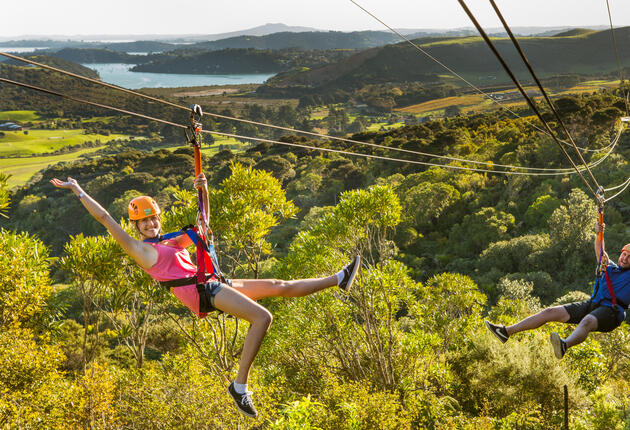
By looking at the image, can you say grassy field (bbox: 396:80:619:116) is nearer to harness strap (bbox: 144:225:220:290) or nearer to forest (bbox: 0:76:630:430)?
forest (bbox: 0:76:630:430)

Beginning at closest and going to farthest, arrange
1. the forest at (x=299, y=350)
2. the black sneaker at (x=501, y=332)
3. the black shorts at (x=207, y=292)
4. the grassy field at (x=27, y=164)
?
1. the black shorts at (x=207, y=292)
2. the black sneaker at (x=501, y=332)
3. the forest at (x=299, y=350)
4. the grassy field at (x=27, y=164)

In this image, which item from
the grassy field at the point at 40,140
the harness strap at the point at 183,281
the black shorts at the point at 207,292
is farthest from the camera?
the grassy field at the point at 40,140

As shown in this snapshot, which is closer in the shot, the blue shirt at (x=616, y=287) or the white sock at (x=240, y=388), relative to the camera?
the white sock at (x=240, y=388)

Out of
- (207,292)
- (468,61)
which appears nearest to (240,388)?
(207,292)

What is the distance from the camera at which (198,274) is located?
4395 mm

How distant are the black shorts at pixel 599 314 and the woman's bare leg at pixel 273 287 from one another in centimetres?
377

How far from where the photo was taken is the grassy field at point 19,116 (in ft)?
409

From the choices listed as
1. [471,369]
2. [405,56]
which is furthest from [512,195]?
[405,56]

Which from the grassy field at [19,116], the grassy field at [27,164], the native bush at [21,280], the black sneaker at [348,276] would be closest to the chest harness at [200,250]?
the black sneaker at [348,276]

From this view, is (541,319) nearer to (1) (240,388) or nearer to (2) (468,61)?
(1) (240,388)

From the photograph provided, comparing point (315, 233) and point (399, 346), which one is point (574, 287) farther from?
point (315, 233)

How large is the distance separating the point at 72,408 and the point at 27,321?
2.27m

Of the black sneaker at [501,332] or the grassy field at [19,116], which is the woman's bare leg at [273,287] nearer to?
the black sneaker at [501,332]

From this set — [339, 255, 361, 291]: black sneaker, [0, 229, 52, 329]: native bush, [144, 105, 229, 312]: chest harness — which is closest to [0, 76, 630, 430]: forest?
[0, 229, 52, 329]: native bush
